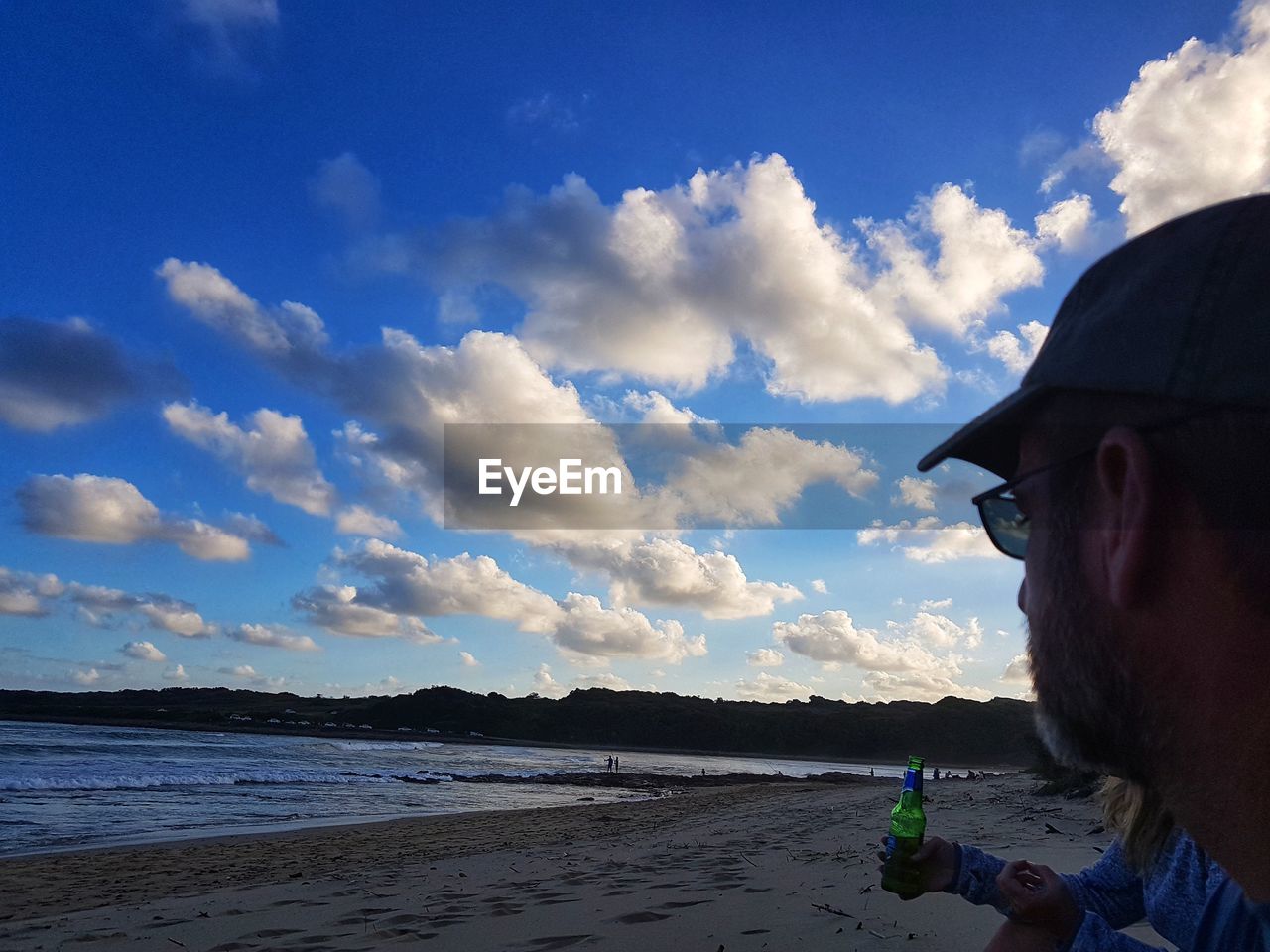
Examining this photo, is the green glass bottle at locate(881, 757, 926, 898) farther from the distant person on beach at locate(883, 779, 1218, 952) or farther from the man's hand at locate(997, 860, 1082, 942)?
the man's hand at locate(997, 860, 1082, 942)

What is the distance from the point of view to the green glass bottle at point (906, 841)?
2.47 meters

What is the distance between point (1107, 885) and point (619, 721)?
3944 inches

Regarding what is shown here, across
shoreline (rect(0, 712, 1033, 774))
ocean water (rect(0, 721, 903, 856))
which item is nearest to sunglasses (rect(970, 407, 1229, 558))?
ocean water (rect(0, 721, 903, 856))

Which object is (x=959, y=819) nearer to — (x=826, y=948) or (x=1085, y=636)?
(x=826, y=948)

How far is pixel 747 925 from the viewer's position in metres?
4.34

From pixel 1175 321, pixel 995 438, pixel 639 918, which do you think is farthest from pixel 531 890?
pixel 1175 321

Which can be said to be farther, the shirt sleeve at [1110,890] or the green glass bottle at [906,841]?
the green glass bottle at [906,841]

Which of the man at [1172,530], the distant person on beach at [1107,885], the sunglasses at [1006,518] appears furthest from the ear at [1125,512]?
the distant person on beach at [1107,885]

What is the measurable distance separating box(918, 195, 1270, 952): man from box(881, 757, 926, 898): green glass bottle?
5.21ft

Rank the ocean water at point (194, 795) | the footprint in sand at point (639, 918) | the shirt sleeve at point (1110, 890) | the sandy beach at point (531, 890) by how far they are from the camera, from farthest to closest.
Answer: the ocean water at point (194, 795), the footprint in sand at point (639, 918), the sandy beach at point (531, 890), the shirt sleeve at point (1110, 890)

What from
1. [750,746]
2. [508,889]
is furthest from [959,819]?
[750,746]

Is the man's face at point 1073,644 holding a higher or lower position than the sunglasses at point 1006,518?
lower

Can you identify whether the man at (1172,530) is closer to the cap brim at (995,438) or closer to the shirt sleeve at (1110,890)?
the cap brim at (995,438)

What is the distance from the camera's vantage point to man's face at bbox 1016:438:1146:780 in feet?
3.28
